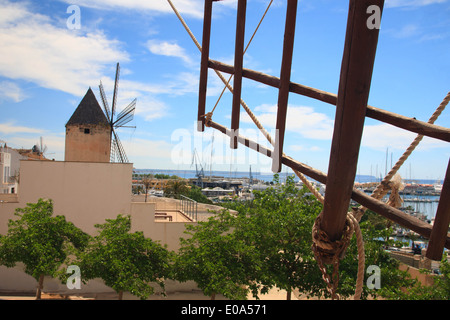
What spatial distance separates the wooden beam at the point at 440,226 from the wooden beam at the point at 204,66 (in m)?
1.70

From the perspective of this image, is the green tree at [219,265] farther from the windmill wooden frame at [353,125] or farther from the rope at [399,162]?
the windmill wooden frame at [353,125]

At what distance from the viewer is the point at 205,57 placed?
8.61 feet

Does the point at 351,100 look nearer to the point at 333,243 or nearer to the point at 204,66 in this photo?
the point at 333,243

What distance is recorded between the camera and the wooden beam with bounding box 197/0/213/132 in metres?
2.57

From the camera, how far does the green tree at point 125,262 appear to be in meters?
10.7

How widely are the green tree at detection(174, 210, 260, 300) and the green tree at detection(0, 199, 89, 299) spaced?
148 inches

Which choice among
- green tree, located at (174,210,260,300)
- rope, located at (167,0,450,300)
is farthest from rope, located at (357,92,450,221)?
green tree, located at (174,210,260,300)

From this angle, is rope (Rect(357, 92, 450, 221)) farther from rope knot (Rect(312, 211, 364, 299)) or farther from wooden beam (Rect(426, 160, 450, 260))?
wooden beam (Rect(426, 160, 450, 260))

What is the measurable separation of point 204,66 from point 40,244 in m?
10.8

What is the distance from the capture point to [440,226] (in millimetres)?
1596

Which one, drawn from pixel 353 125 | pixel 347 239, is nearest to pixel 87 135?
pixel 347 239

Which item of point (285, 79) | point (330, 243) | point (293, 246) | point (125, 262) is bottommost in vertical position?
point (125, 262)

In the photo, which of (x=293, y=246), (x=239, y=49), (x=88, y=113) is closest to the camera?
(x=239, y=49)
